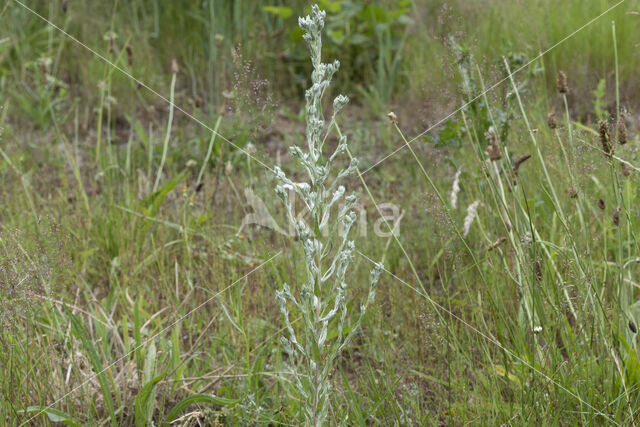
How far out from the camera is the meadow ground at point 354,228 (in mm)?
1630

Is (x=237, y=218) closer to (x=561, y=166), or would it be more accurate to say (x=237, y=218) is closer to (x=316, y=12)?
(x=561, y=166)

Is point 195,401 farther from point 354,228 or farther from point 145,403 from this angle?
point 354,228

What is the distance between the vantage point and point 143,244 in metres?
2.59

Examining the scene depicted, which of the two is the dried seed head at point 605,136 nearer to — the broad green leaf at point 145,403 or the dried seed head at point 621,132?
the dried seed head at point 621,132

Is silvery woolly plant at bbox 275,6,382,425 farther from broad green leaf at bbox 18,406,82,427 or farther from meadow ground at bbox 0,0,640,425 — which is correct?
broad green leaf at bbox 18,406,82,427

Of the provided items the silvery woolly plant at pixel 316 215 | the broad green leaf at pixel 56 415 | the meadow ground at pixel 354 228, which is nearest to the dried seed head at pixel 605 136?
the meadow ground at pixel 354 228

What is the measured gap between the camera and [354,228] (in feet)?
8.71

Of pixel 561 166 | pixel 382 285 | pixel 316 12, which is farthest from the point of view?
pixel 561 166

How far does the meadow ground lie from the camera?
163 centimetres

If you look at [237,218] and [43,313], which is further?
[237,218]

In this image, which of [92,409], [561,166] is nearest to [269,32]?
[561,166]

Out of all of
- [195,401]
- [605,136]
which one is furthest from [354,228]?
[605,136]

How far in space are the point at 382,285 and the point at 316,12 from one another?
115 centimetres

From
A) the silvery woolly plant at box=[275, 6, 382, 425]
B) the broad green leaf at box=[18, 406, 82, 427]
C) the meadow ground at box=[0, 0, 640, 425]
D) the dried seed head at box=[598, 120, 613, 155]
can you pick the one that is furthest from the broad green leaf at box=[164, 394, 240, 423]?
the dried seed head at box=[598, 120, 613, 155]
